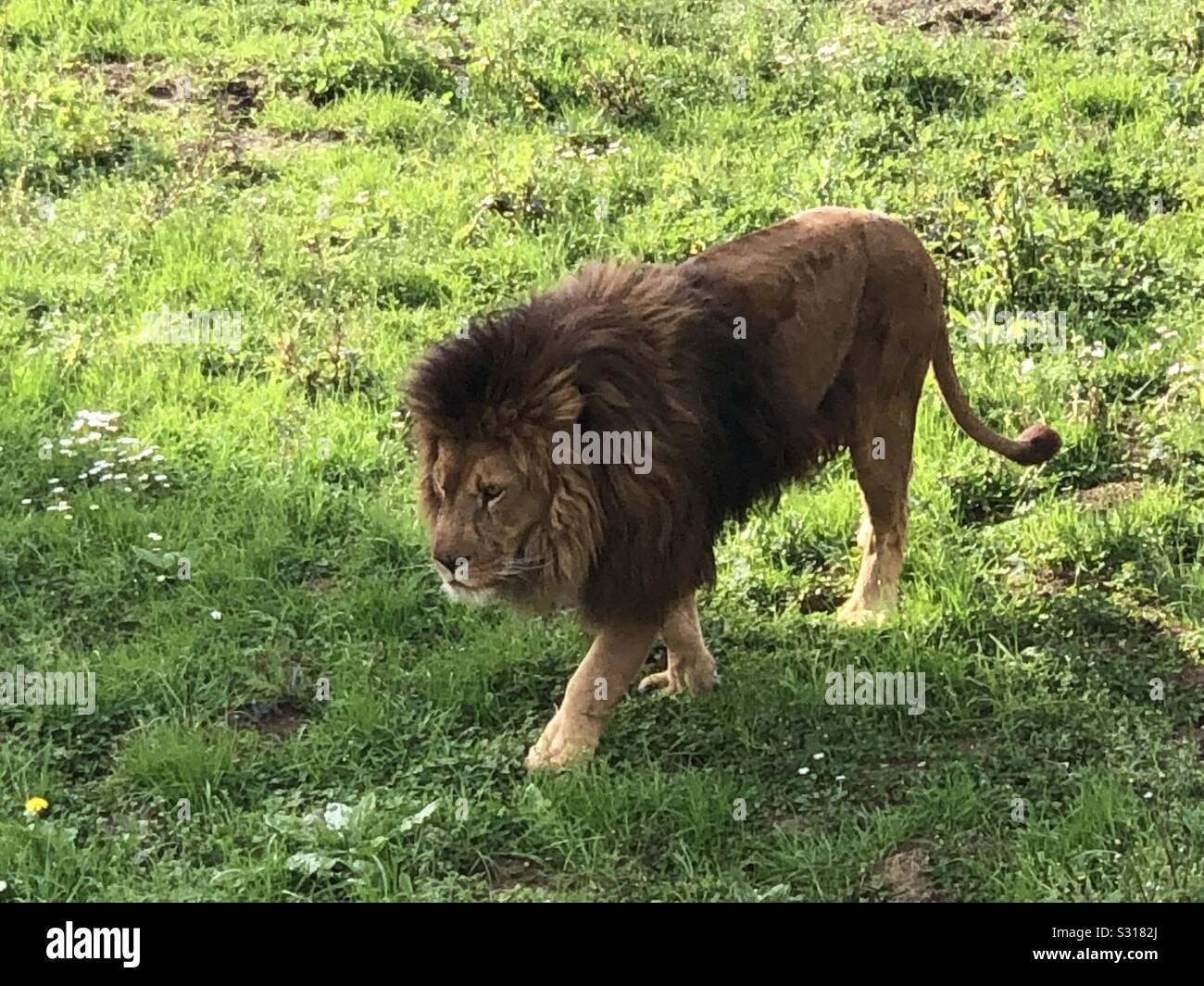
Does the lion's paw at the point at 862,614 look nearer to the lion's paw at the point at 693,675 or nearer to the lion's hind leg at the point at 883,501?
the lion's hind leg at the point at 883,501

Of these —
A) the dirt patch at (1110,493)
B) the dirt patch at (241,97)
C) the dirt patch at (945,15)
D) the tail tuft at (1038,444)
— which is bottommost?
the dirt patch at (1110,493)

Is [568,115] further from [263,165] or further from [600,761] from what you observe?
[600,761]

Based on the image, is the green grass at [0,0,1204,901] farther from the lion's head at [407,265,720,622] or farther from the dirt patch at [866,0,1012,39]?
the lion's head at [407,265,720,622]

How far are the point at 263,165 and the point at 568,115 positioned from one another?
6.35ft

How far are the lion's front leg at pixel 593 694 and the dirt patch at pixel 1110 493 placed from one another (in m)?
2.35

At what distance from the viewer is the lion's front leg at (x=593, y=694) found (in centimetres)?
459

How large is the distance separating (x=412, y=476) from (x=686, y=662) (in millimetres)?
1714

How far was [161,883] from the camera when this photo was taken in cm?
407

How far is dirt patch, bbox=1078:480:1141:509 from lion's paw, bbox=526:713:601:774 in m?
2.52

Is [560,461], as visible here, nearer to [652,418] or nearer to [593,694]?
[652,418]

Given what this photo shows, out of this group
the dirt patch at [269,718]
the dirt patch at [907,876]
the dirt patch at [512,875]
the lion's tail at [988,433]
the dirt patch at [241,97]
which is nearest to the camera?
the dirt patch at [907,876]

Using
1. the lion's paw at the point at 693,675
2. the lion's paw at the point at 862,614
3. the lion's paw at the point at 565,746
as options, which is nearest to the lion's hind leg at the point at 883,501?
the lion's paw at the point at 862,614

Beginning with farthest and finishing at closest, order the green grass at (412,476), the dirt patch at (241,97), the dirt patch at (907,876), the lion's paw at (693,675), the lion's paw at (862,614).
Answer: the dirt patch at (241,97) < the lion's paw at (862,614) < the lion's paw at (693,675) < the green grass at (412,476) < the dirt patch at (907,876)
